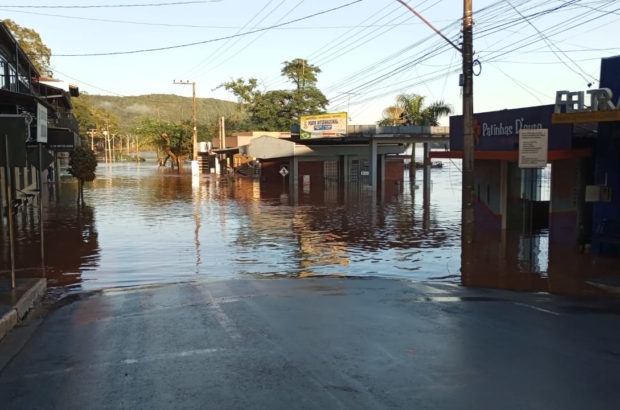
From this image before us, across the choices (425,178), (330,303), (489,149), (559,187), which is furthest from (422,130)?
(330,303)

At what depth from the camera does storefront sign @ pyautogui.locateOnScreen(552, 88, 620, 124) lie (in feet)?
46.4

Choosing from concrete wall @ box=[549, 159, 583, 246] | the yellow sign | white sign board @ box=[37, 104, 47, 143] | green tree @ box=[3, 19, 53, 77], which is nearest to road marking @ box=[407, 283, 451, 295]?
the yellow sign

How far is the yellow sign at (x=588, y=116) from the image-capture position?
45.9 feet

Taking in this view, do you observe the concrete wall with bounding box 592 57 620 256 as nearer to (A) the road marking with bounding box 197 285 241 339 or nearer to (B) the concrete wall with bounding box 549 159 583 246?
(B) the concrete wall with bounding box 549 159 583 246

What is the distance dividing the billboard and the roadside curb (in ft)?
126

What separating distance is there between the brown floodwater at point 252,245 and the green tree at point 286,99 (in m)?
51.3

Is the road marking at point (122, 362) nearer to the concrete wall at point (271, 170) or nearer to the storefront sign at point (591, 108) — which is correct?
the storefront sign at point (591, 108)

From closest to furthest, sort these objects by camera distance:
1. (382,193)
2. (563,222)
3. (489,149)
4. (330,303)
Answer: (330,303) → (563,222) → (489,149) → (382,193)

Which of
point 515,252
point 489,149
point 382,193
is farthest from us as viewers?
point 382,193

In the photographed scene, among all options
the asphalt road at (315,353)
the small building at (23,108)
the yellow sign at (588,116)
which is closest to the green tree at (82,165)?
the small building at (23,108)

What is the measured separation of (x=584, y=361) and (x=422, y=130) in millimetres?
40355

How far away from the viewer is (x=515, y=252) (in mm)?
17219

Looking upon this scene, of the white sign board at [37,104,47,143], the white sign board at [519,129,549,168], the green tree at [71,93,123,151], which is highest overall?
the green tree at [71,93,123,151]

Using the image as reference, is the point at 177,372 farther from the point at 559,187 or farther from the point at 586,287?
the point at 559,187
